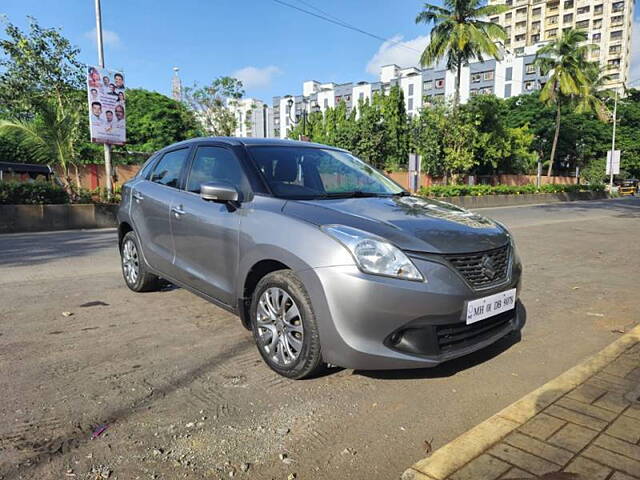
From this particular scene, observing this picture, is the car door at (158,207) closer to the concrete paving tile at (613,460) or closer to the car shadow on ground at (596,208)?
the concrete paving tile at (613,460)

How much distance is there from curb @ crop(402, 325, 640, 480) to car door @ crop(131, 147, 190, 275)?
2.86 m

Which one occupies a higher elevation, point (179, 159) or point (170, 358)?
point (179, 159)

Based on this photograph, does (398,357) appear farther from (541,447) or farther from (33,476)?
(33,476)

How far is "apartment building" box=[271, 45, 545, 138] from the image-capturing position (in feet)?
232

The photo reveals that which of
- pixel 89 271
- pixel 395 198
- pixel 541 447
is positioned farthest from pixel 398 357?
pixel 89 271

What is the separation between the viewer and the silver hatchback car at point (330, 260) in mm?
2645

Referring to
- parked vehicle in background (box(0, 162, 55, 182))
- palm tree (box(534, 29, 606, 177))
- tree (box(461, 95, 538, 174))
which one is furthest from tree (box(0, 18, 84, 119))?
palm tree (box(534, 29, 606, 177))

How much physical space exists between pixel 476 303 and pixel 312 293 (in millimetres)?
977

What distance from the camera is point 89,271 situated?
646cm

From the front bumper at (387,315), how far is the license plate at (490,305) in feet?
0.17

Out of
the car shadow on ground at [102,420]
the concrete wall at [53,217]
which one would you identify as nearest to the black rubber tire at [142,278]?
the car shadow on ground at [102,420]

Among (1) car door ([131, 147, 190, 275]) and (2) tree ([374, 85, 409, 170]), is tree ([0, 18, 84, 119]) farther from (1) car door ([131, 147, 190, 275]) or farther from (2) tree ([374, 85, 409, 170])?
(2) tree ([374, 85, 409, 170])

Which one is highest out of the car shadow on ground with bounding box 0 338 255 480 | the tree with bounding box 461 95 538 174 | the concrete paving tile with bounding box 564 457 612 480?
the tree with bounding box 461 95 538 174

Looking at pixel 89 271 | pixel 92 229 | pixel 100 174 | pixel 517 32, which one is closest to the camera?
pixel 89 271
